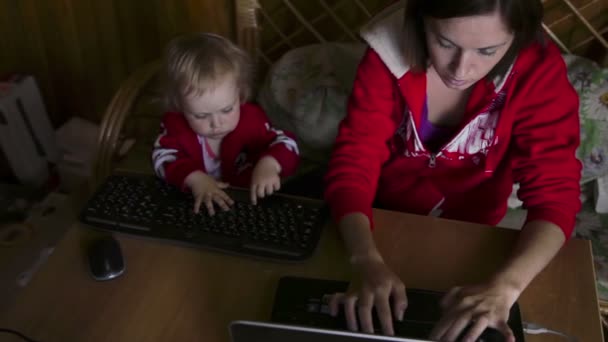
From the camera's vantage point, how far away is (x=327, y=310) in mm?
781

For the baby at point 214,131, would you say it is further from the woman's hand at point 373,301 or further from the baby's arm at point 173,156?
the woman's hand at point 373,301

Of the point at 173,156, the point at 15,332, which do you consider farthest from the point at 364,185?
the point at 15,332

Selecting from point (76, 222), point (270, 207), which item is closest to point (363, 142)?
point (270, 207)

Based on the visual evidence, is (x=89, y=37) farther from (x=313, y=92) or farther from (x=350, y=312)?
(x=350, y=312)

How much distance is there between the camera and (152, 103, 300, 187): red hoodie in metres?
1.16

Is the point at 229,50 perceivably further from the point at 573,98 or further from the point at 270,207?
the point at 573,98

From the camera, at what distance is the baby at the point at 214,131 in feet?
3.42

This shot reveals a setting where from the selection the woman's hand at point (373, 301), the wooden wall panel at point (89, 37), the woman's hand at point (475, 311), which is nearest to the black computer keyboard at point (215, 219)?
the woman's hand at point (373, 301)

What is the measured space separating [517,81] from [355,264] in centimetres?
43

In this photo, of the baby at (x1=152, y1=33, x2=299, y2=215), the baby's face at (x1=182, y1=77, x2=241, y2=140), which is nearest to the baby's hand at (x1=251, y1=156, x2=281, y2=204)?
the baby at (x1=152, y1=33, x2=299, y2=215)

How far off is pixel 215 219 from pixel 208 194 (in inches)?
A: 2.2

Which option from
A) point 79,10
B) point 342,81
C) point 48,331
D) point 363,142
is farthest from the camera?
point 79,10

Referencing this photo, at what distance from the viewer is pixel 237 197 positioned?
99 cm

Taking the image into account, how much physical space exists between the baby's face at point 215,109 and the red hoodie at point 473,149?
0.22 meters
